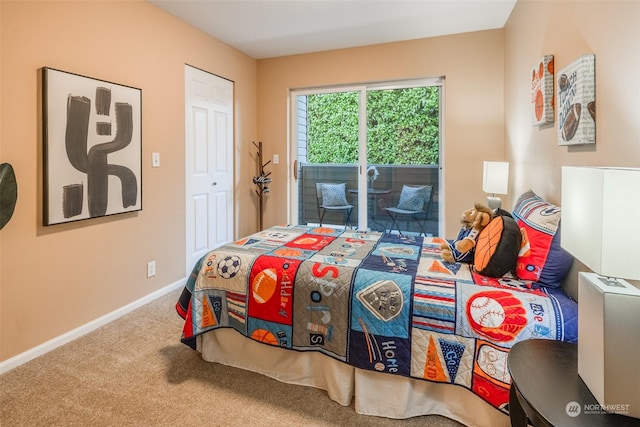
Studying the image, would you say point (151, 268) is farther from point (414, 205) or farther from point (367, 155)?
point (414, 205)

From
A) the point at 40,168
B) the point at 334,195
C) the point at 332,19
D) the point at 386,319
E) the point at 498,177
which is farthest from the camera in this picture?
the point at 334,195

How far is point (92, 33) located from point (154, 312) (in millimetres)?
2085

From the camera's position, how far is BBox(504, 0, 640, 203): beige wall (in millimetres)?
1344

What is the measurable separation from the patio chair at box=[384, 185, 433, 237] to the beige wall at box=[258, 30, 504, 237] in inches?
9.6

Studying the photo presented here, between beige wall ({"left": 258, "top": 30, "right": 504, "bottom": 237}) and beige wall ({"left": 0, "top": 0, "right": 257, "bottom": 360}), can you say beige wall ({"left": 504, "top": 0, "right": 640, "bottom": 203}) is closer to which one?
beige wall ({"left": 258, "top": 30, "right": 504, "bottom": 237})

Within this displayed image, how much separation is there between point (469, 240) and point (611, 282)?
1003 millimetres

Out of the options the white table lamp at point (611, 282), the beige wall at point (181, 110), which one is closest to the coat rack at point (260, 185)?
the beige wall at point (181, 110)

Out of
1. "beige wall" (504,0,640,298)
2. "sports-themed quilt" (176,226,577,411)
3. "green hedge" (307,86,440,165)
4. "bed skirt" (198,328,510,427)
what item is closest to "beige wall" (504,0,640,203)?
"beige wall" (504,0,640,298)

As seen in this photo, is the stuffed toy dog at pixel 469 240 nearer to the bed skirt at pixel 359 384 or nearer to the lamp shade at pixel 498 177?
the bed skirt at pixel 359 384

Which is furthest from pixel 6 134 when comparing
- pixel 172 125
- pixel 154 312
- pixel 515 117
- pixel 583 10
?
pixel 515 117

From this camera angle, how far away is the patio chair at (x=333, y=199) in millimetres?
4367

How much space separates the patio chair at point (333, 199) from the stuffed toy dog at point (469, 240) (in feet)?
7.36

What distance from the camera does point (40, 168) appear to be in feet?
7.08

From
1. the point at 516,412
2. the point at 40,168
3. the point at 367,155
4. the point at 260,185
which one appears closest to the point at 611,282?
the point at 516,412
